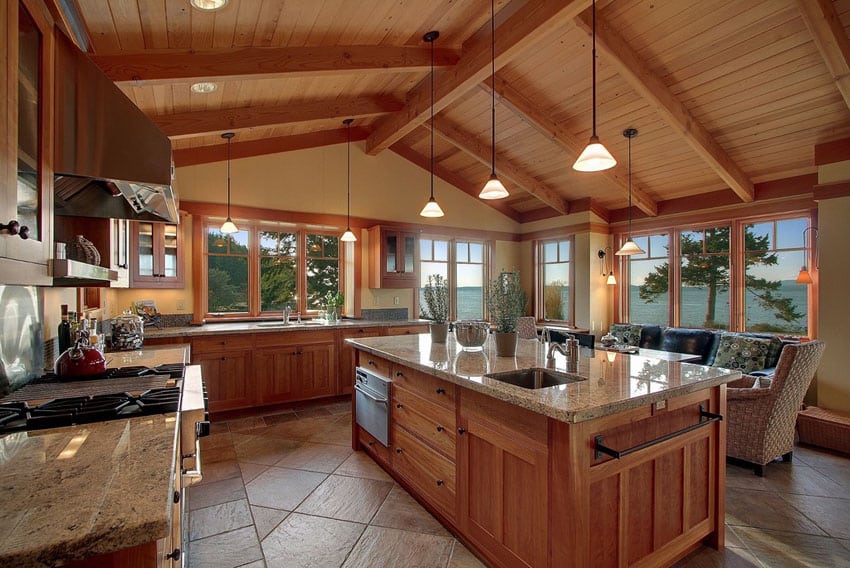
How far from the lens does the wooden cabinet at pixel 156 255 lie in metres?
4.14

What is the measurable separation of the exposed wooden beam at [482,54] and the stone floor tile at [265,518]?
12.1ft

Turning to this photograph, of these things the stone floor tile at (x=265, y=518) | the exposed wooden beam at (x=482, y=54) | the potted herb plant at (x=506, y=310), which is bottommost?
the stone floor tile at (x=265, y=518)

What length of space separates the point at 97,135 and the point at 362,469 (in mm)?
2664

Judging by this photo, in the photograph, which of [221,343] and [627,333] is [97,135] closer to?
[221,343]

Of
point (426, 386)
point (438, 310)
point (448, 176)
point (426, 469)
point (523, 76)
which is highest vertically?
point (523, 76)

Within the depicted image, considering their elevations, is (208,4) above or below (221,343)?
above

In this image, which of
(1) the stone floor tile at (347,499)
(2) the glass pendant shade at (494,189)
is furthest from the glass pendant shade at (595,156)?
(1) the stone floor tile at (347,499)

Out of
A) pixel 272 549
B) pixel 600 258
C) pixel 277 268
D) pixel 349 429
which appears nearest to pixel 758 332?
pixel 600 258

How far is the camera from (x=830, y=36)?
2.92m

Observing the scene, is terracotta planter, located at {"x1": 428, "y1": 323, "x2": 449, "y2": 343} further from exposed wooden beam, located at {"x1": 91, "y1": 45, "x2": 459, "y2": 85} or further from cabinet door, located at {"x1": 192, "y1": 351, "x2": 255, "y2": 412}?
cabinet door, located at {"x1": 192, "y1": 351, "x2": 255, "y2": 412}

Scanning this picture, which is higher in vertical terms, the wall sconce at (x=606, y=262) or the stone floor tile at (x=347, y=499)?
the wall sconce at (x=606, y=262)

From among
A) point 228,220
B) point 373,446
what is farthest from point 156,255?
point 373,446

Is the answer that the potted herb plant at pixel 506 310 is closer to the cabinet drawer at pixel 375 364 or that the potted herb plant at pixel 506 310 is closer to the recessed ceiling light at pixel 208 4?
the cabinet drawer at pixel 375 364

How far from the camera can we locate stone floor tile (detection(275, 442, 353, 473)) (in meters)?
3.26
